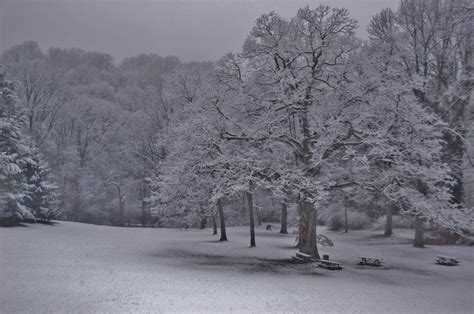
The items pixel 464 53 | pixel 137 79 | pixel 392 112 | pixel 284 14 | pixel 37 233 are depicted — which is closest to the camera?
pixel 392 112

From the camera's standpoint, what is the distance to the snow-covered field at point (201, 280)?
7938mm

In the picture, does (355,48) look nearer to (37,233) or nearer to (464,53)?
(464,53)

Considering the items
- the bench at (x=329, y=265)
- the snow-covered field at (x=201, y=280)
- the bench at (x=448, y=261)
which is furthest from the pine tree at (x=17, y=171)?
the bench at (x=448, y=261)

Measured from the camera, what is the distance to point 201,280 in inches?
410

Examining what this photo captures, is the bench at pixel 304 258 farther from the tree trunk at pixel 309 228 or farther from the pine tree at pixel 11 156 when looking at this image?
→ the pine tree at pixel 11 156

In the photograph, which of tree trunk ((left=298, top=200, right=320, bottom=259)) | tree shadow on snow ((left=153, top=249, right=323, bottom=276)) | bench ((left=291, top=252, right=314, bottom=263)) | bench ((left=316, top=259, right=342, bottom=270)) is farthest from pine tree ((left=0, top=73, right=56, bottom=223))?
bench ((left=316, top=259, right=342, bottom=270))

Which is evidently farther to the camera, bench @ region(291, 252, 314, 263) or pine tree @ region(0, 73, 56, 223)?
pine tree @ region(0, 73, 56, 223)

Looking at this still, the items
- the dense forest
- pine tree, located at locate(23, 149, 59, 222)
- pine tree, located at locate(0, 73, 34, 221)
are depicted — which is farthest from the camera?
pine tree, located at locate(23, 149, 59, 222)

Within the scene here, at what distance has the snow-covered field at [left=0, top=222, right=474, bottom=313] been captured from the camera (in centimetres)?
794

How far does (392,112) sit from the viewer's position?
13500 millimetres

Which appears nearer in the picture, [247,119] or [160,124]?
[247,119]

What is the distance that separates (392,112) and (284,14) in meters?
5.89

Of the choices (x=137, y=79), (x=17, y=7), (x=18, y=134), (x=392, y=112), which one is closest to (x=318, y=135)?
(x=392, y=112)

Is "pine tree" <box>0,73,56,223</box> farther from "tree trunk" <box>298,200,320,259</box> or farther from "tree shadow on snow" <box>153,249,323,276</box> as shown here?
"tree trunk" <box>298,200,320,259</box>
